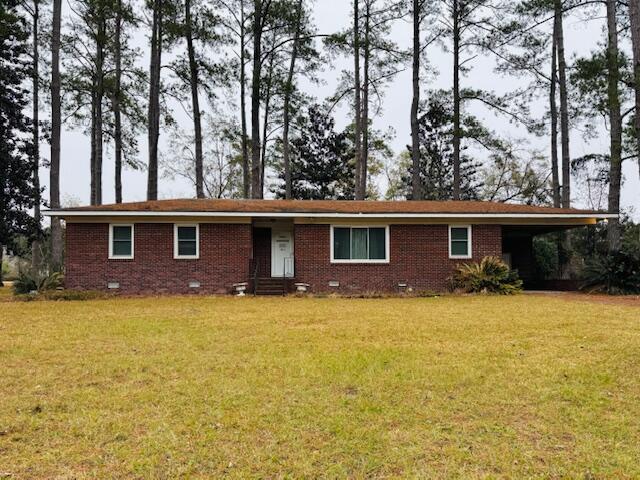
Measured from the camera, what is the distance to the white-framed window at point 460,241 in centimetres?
1636

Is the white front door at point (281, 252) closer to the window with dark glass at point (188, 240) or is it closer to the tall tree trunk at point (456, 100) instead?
the window with dark glass at point (188, 240)

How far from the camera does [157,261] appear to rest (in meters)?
15.5

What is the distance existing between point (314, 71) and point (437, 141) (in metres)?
13.8

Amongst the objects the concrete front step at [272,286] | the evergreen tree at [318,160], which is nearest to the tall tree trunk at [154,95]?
the concrete front step at [272,286]

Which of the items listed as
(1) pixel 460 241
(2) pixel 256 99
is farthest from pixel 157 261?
(2) pixel 256 99

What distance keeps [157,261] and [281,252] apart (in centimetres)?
424

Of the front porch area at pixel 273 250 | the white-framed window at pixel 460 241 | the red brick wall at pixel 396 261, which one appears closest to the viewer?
the red brick wall at pixel 396 261

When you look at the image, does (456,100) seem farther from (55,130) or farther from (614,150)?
(55,130)

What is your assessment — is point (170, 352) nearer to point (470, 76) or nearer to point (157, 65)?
point (157, 65)

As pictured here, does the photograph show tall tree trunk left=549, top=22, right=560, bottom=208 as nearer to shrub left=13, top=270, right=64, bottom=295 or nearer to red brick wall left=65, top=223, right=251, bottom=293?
red brick wall left=65, top=223, right=251, bottom=293

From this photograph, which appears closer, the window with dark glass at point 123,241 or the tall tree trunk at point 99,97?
the window with dark glass at point 123,241

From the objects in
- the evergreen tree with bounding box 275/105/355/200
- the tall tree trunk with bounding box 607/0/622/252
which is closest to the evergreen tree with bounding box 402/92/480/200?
the evergreen tree with bounding box 275/105/355/200

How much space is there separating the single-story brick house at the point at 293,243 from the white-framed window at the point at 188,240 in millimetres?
33

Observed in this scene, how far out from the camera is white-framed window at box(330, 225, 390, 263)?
53.0 feet
